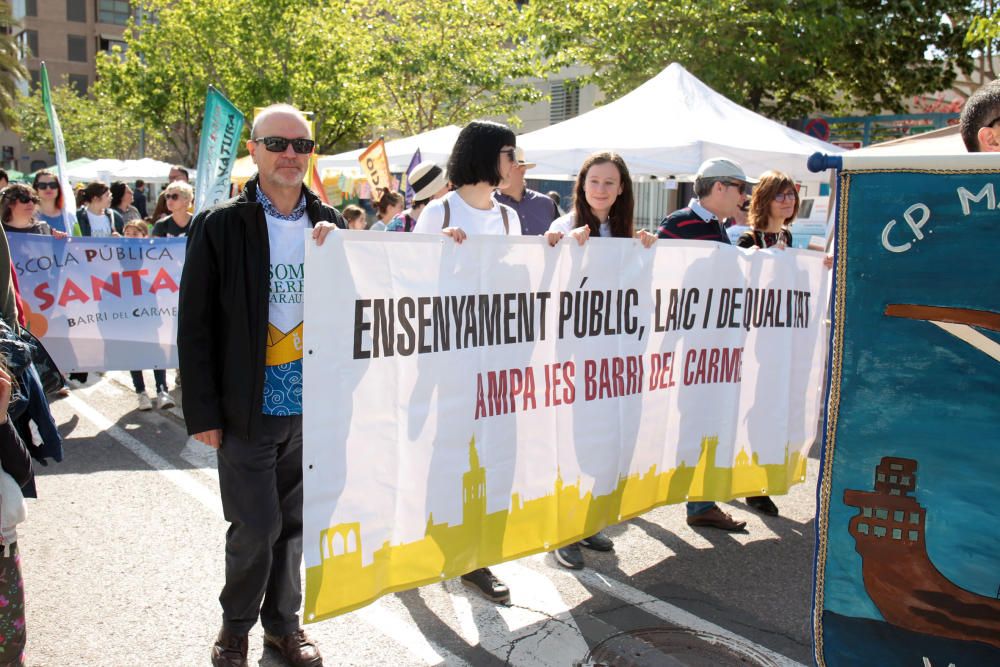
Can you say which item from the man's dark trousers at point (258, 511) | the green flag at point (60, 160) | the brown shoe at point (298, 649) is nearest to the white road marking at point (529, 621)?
the brown shoe at point (298, 649)

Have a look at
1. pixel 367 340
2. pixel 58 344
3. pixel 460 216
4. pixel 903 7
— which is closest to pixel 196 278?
pixel 367 340

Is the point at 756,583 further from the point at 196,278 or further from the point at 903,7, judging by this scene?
the point at 903,7

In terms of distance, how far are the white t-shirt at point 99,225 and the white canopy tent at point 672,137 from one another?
485 cm

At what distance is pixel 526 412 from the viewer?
373 cm

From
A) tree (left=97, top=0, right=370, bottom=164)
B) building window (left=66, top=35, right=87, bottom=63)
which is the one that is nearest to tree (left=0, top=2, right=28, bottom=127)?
tree (left=97, top=0, right=370, bottom=164)

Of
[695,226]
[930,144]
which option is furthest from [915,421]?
[930,144]

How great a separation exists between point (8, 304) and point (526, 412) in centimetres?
206

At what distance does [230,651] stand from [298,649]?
0.27 metres

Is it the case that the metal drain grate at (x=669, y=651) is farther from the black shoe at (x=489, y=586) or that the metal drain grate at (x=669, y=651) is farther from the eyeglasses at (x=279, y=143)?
the eyeglasses at (x=279, y=143)

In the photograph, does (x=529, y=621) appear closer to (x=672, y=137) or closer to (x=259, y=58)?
(x=672, y=137)

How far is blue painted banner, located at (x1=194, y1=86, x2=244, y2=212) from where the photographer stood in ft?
24.9

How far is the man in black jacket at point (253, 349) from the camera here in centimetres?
303

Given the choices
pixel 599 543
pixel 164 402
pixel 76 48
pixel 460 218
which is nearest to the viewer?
pixel 460 218

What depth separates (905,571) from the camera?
242 centimetres
